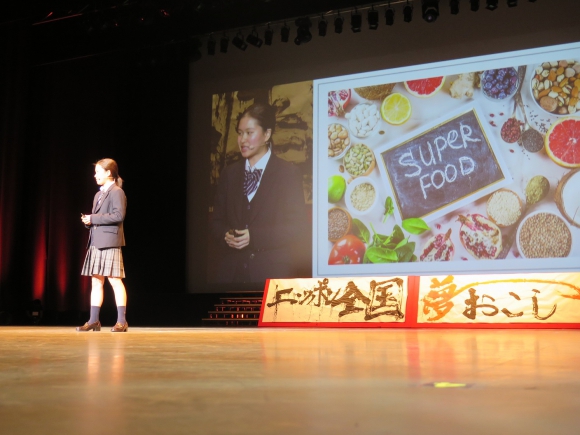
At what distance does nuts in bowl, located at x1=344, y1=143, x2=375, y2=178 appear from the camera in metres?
6.89

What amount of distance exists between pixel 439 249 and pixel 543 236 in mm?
937

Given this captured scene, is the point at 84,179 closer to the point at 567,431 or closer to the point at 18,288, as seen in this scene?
the point at 18,288

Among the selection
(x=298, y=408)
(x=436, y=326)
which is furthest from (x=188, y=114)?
(x=298, y=408)

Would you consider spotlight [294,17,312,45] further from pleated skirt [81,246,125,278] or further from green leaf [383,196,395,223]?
pleated skirt [81,246,125,278]

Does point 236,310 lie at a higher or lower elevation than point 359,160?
lower

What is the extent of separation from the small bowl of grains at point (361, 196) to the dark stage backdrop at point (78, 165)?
6.70ft

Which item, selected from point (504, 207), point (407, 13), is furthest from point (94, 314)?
point (407, 13)

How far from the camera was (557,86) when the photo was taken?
6148mm

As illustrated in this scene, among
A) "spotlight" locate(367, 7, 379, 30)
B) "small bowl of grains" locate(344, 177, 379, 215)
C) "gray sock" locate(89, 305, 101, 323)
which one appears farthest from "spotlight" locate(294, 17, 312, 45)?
"gray sock" locate(89, 305, 101, 323)

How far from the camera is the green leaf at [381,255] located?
6.66m

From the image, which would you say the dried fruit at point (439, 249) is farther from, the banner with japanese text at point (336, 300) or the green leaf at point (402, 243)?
the banner with japanese text at point (336, 300)

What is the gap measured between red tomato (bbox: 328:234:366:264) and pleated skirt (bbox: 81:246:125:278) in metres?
2.83

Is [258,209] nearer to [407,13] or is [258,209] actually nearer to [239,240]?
[239,240]

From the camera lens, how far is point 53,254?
320 inches
